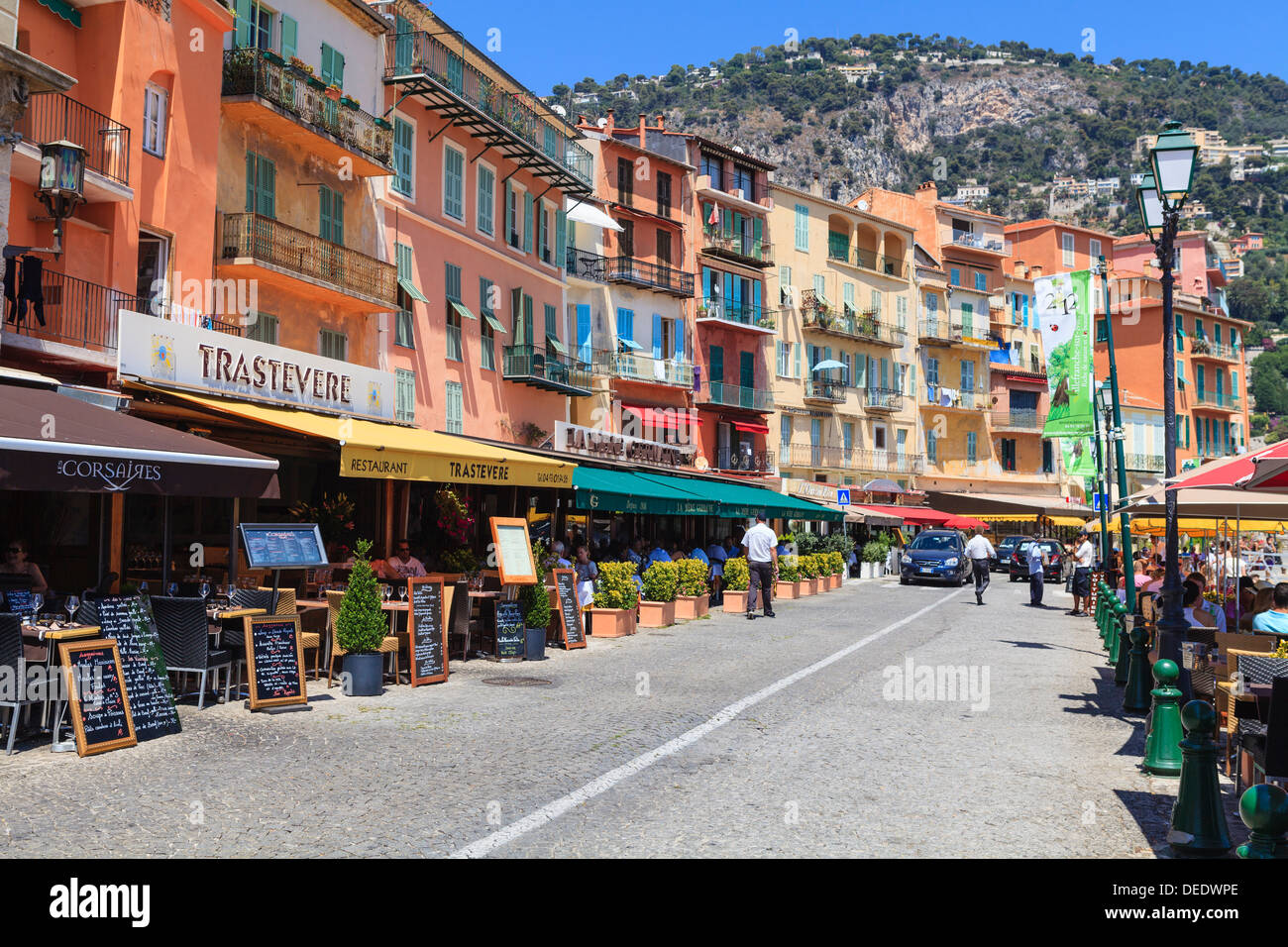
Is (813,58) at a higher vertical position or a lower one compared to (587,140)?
Answer: higher

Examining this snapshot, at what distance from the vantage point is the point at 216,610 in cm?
1034

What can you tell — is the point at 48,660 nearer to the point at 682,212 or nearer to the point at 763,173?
the point at 682,212

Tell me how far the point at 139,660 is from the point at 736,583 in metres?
16.3

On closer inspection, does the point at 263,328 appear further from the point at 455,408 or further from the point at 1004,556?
the point at 1004,556

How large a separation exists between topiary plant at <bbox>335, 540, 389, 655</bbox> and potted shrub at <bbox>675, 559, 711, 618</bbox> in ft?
34.7

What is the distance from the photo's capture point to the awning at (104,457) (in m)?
7.99

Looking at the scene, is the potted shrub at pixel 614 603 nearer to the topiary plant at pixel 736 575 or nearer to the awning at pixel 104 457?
the topiary plant at pixel 736 575

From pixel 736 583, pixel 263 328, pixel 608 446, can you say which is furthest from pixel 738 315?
pixel 263 328

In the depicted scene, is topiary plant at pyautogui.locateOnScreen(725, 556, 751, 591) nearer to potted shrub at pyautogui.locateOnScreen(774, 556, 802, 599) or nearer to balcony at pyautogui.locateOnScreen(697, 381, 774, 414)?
potted shrub at pyautogui.locateOnScreen(774, 556, 802, 599)

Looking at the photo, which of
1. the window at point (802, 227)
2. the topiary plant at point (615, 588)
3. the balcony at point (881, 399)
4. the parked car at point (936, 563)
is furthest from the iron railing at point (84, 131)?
the balcony at point (881, 399)

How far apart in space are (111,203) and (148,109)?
1.79 meters

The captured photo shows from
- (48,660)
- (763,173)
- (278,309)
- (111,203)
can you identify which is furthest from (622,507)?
(763,173)

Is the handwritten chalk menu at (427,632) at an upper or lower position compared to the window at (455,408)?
lower

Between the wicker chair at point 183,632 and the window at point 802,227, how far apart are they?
150ft
